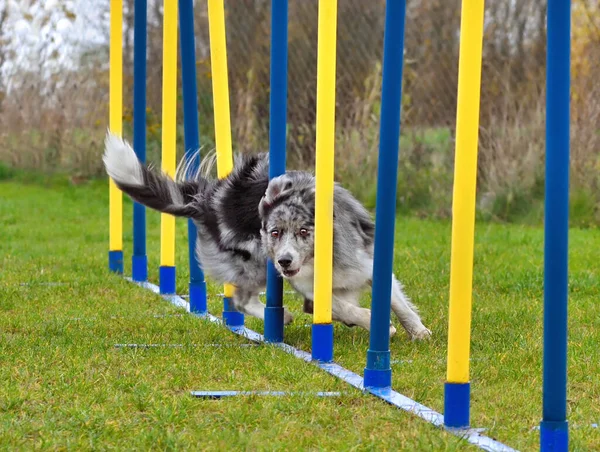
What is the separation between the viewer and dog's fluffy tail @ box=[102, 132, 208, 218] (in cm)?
481

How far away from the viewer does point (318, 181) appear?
3.80 meters

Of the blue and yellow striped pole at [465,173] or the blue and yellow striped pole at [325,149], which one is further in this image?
the blue and yellow striped pole at [325,149]

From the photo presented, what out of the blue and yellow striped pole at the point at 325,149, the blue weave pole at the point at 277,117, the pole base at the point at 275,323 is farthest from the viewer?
the pole base at the point at 275,323

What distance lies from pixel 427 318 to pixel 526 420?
1900mm

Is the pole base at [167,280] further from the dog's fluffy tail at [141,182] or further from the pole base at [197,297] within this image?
the dog's fluffy tail at [141,182]

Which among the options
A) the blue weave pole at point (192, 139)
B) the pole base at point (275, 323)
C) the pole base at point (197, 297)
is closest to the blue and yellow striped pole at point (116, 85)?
the blue weave pole at point (192, 139)

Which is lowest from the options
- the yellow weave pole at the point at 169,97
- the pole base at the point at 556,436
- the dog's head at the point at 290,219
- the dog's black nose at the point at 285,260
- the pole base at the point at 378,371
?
the pole base at the point at 378,371

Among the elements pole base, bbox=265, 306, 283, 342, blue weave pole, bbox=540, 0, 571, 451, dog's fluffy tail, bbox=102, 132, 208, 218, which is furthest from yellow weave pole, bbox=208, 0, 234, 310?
blue weave pole, bbox=540, 0, 571, 451

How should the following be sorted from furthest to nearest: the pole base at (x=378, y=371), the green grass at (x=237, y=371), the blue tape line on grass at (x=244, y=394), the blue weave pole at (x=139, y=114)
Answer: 1. the blue weave pole at (x=139, y=114)
2. the pole base at (x=378, y=371)
3. the blue tape line on grass at (x=244, y=394)
4. the green grass at (x=237, y=371)

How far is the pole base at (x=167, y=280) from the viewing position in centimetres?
574

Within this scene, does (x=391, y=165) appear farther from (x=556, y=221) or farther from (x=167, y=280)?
(x=167, y=280)

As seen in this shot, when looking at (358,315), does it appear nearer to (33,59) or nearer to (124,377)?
(124,377)

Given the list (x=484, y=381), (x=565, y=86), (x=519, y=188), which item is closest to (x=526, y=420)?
(x=484, y=381)

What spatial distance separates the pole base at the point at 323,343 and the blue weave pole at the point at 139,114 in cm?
238
